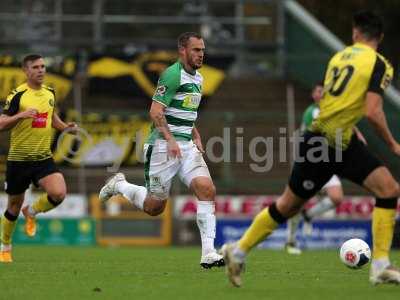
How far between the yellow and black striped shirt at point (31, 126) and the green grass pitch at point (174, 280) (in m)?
1.32

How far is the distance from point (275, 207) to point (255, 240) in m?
0.33

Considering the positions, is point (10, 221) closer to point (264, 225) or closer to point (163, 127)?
point (163, 127)

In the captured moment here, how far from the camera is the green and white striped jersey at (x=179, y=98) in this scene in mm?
11672

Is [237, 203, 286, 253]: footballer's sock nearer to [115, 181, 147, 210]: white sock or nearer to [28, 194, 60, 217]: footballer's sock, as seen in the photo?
[115, 181, 147, 210]: white sock

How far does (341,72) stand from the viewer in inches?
367

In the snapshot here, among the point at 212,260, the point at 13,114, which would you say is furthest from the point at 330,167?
the point at 13,114

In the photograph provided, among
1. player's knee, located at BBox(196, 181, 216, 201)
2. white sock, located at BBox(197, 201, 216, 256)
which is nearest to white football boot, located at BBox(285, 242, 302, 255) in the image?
white sock, located at BBox(197, 201, 216, 256)

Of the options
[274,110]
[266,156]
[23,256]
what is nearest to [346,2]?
[274,110]

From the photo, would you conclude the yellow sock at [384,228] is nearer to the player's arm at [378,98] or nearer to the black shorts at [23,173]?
the player's arm at [378,98]

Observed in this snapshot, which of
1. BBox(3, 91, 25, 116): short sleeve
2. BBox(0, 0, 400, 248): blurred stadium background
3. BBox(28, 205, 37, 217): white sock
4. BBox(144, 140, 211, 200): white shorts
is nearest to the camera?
BBox(144, 140, 211, 200): white shorts

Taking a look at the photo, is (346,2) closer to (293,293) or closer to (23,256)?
(23,256)

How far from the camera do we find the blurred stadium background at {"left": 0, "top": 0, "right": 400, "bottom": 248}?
22359 millimetres

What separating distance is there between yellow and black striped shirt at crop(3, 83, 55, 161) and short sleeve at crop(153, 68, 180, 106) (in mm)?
2431

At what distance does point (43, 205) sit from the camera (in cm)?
1405
